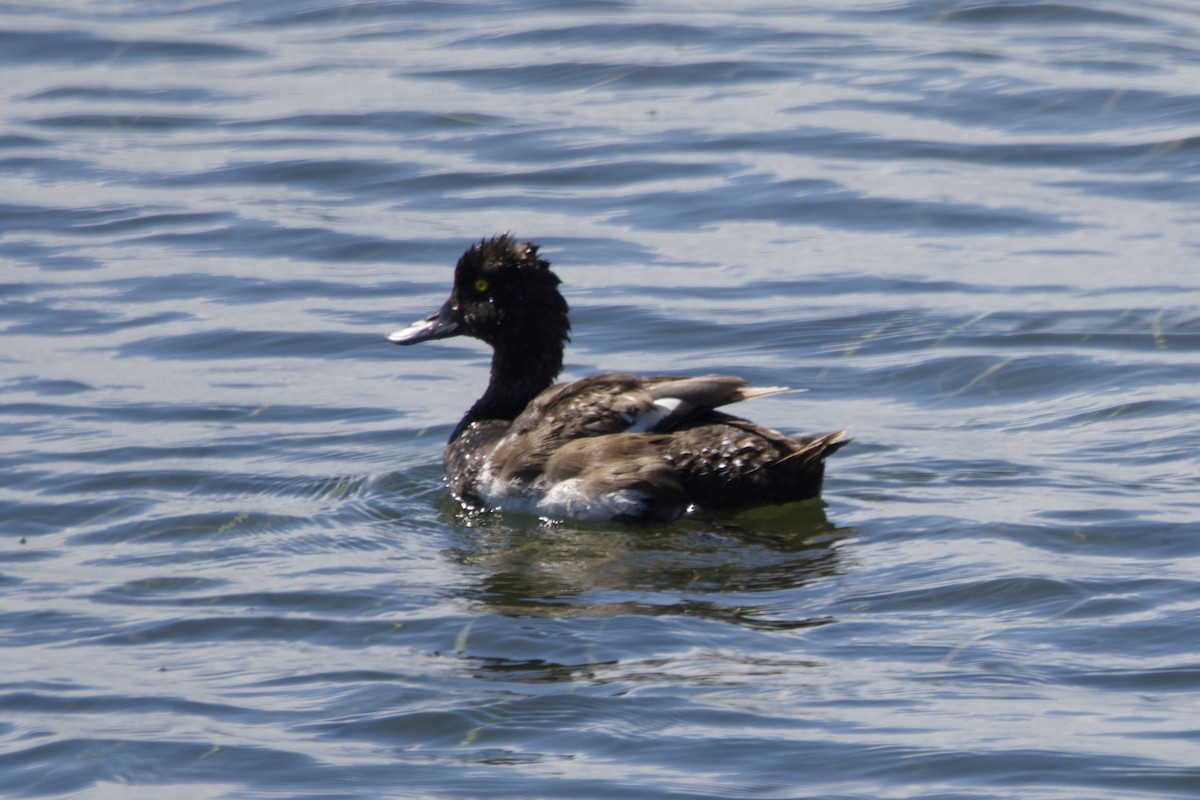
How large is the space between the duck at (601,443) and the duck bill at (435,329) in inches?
11.7

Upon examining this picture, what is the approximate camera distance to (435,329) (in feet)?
33.0

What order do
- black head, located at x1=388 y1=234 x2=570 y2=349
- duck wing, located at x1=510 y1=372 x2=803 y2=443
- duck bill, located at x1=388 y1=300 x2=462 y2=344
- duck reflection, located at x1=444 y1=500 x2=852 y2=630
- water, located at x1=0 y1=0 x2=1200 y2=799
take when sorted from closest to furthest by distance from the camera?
water, located at x1=0 y1=0 x2=1200 y2=799 → duck reflection, located at x1=444 y1=500 x2=852 y2=630 → duck wing, located at x1=510 y1=372 x2=803 y2=443 → black head, located at x1=388 y1=234 x2=570 y2=349 → duck bill, located at x1=388 y1=300 x2=462 y2=344

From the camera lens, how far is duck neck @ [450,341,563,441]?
9711 mm

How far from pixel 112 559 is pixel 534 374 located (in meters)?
2.31

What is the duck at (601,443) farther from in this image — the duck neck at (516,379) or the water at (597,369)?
the water at (597,369)

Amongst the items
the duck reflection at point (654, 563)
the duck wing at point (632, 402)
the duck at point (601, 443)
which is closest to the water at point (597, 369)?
the duck reflection at point (654, 563)

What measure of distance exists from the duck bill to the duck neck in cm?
31

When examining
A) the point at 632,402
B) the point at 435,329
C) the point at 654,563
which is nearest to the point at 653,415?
the point at 632,402

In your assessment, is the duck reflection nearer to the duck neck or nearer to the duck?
the duck

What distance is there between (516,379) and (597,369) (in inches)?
51.5

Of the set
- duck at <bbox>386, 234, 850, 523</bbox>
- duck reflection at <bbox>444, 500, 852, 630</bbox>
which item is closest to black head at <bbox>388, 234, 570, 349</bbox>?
Result: duck at <bbox>386, 234, 850, 523</bbox>

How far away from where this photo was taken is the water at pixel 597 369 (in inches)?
249

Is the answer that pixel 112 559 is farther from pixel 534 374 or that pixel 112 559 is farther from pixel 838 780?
pixel 838 780

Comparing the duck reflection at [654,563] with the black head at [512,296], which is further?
the black head at [512,296]
